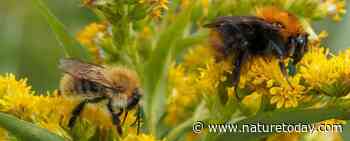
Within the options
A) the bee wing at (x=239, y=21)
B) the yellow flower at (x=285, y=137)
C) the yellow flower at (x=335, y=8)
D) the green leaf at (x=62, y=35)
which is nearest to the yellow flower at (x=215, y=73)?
the bee wing at (x=239, y=21)

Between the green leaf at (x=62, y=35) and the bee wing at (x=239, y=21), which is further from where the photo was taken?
the green leaf at (x=62, y=35)

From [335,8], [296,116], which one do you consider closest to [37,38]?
[335,8]

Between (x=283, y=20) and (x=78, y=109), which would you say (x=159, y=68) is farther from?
(x=283, y=20)

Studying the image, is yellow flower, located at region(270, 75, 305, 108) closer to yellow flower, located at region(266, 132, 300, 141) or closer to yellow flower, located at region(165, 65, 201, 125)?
yellow flower, located at region(266, 132, 300, 141)

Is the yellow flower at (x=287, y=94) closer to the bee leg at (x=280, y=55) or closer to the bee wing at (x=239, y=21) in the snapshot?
the bee leg at (x=280, y=55)

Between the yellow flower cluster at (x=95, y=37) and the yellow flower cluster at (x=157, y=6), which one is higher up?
the yellow flower cluster at (x=157, y=6)

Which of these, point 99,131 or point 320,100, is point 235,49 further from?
point 99,131

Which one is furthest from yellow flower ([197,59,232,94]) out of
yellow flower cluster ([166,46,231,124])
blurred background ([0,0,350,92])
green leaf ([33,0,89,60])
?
blurred background ([0,0,350,92])
